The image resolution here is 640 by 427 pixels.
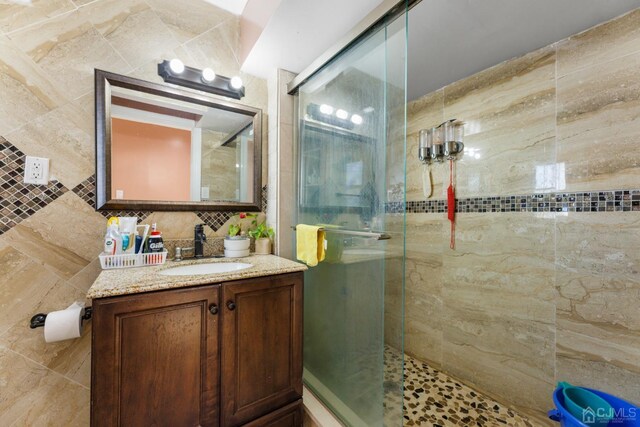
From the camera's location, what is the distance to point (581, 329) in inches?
54.2

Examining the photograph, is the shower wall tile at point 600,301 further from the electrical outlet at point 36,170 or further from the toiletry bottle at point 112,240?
the electrical outlet at point 36,170

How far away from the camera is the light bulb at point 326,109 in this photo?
156 centimetres

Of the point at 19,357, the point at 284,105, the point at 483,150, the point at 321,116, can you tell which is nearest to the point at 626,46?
the point at 483,150

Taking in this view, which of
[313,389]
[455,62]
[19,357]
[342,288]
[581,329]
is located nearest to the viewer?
[19,357]

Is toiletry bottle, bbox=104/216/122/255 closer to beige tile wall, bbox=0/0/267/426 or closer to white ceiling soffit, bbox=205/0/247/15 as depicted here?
beige tile wall, bbox=0/0/267/426

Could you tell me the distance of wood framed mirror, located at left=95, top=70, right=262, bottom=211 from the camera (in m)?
1.38

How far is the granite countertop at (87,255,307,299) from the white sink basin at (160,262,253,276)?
29 millimetres

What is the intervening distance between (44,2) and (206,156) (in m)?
1.00

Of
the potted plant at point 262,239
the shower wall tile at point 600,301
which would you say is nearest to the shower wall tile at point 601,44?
A: the shower wall tile at point 600,301

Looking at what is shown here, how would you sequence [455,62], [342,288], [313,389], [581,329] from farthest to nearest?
[455,62]
[313,389]
[342,288]
[581,329]

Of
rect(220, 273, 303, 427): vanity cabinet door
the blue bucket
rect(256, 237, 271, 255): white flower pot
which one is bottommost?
the blue bucket

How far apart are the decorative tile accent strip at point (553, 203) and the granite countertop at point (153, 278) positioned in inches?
26.7

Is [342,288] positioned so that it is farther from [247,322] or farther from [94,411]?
[94,411]

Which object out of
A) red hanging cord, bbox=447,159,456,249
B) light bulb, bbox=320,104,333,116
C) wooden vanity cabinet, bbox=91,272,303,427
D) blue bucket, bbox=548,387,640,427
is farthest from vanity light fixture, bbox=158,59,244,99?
blue bucket, bbox=548,387,640,427
